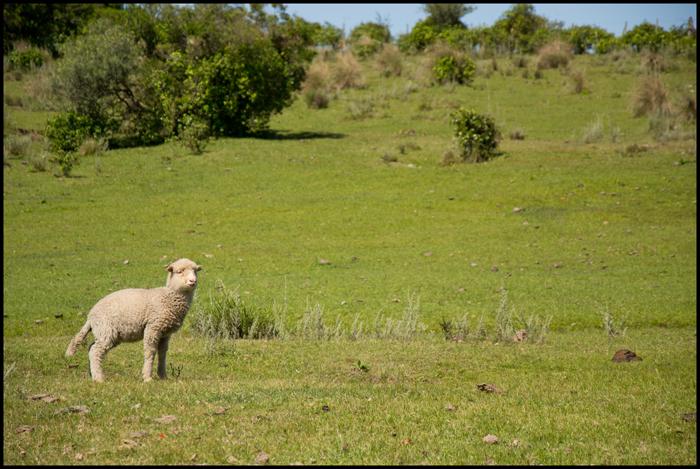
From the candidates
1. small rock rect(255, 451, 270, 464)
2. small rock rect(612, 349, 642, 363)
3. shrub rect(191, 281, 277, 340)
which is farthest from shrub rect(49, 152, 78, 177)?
small rock rect(255, 451, 270, 464)

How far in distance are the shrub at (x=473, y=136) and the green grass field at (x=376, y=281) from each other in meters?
1.05

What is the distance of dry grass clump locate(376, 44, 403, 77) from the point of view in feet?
183

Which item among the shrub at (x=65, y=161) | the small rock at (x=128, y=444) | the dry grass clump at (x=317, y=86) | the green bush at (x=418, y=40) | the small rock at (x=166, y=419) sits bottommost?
the shrub at (x=65, y=161)

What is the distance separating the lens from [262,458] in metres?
6.94

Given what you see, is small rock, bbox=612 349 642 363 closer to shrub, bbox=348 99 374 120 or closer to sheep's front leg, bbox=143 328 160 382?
sheep's front leg, bbox=143 328 160 382

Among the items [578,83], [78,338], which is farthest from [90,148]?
[578,83]

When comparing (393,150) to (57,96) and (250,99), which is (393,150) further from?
(57,96)

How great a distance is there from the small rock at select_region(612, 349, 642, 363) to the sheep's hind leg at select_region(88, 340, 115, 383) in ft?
23.9

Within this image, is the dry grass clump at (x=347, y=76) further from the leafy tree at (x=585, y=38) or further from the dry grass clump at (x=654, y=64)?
the leafy tree at (x=585, y=38)

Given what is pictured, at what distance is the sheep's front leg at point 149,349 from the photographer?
9734 mm

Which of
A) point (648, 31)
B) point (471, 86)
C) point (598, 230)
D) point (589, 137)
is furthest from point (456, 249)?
point (648, 31)

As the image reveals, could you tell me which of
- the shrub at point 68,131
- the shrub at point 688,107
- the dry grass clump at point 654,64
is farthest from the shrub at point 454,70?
the shrub at point 68,131

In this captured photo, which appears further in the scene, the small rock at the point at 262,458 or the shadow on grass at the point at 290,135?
the shadow on grass at the point at 290,135

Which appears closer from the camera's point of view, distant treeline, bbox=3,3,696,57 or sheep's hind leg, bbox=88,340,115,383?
sheep's hind leg, bbox=88,340,115,383
